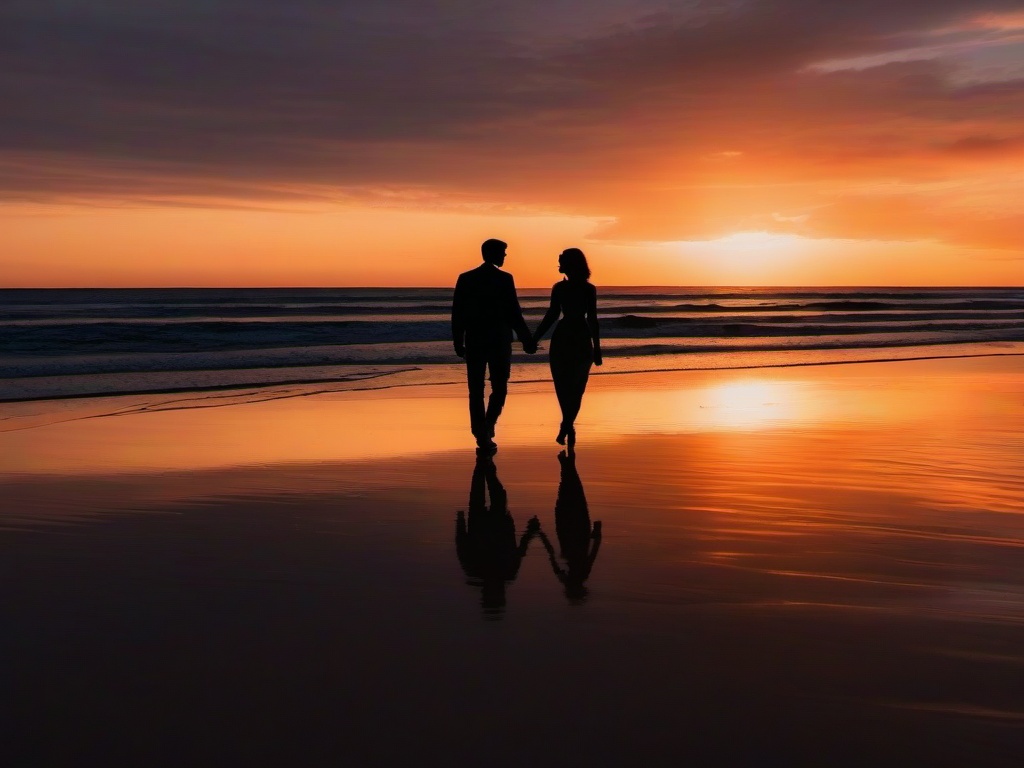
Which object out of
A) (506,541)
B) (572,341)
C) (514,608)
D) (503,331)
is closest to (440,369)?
(572,341)

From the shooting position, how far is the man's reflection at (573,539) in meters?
4.59

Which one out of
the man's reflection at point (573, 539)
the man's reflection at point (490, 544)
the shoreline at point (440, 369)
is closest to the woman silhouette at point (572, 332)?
the man's reflection at point (573, 539)

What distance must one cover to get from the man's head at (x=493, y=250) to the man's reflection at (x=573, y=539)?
7.56ft

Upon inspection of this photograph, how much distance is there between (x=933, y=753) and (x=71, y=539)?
435 cm

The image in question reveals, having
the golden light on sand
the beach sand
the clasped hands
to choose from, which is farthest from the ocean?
the beach sand

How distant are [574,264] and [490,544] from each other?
172 inches

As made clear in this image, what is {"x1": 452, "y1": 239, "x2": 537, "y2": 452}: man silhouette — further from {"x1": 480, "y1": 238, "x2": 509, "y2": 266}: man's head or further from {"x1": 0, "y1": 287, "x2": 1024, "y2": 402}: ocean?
{"x1": 0, "y1": 287, "x2": 1024, "y2": 402}: ocean

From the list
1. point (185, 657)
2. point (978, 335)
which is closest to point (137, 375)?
point (185, 657)

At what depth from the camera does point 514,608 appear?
4.15 m

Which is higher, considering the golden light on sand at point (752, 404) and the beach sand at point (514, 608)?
the beach sand at point (514, 608)

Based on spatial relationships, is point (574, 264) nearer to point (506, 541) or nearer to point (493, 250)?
point (493, 250)

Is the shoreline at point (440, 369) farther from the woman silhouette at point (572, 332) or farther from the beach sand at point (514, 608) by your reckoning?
the beach sand at point (514, 608)

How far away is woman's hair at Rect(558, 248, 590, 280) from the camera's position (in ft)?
30.5

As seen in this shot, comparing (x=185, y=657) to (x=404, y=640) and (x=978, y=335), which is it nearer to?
(x=404, y=640)
